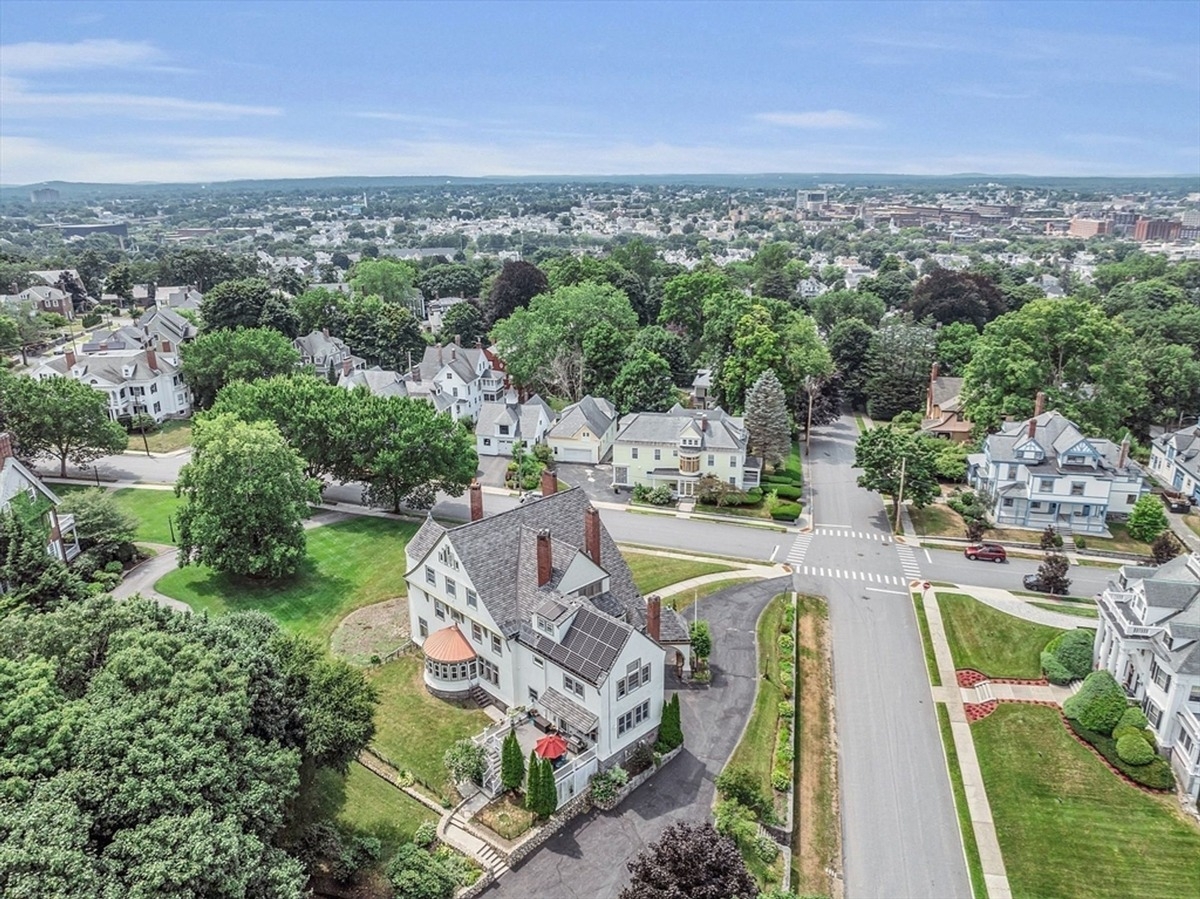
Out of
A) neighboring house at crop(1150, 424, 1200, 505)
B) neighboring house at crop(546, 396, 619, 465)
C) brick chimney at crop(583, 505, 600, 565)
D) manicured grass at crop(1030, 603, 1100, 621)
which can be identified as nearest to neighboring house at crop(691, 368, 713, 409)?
neighboring house at crop(546, 396, 619, 465)

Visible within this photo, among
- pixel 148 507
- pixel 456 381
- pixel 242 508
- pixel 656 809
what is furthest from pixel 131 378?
pixel 656 809

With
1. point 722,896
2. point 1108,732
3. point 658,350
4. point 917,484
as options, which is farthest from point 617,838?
point 658,350

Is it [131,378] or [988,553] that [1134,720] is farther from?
[131,378]

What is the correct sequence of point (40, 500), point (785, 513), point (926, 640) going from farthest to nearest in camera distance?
1. point (785, 513)
2. point (40, 500)
3. point (926, 640)

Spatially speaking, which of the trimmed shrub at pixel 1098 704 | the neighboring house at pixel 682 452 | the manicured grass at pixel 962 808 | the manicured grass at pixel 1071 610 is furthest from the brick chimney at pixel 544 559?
the manicured grass at pixel 1071 610

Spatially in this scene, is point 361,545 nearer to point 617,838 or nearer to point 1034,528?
point 617,838

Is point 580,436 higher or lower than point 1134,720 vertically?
higher

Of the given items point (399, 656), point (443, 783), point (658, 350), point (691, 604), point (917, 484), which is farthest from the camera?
point (658, 350)

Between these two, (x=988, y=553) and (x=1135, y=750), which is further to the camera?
(x=988, y=553)
